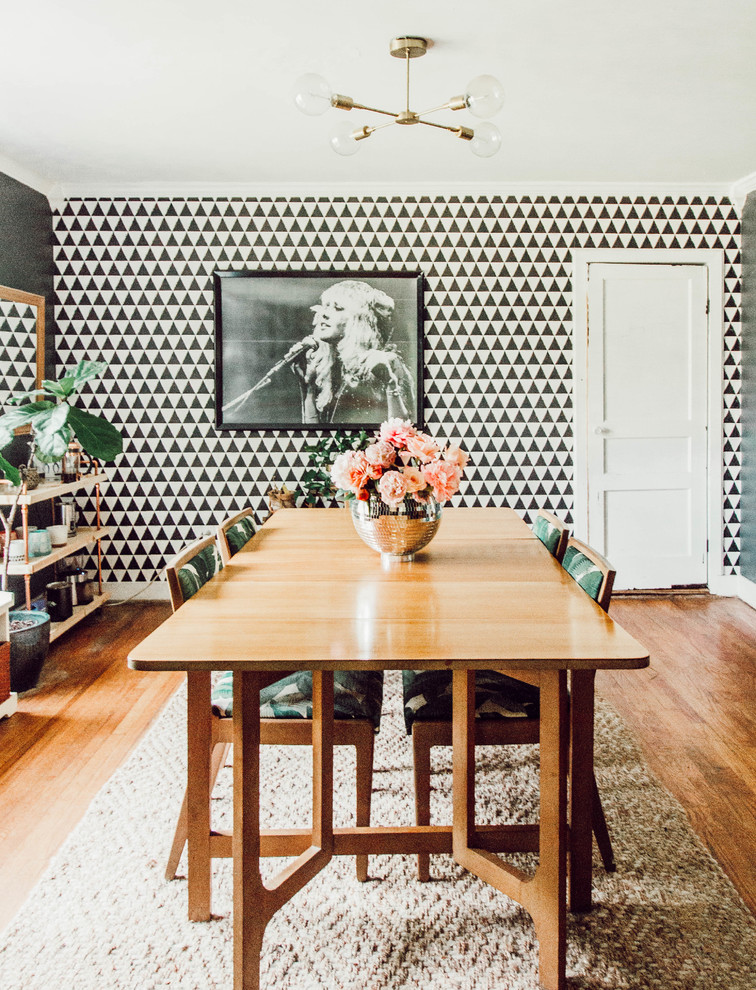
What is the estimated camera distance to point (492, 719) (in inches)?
72.8

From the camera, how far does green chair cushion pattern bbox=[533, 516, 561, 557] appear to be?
2.41 m

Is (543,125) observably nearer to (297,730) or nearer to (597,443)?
(597,443)

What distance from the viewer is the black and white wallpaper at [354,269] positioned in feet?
14.8

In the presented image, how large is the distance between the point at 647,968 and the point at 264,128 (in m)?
3.55

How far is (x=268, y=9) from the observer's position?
243 centimetres

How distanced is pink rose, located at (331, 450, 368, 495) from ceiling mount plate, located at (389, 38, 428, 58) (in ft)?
5.11

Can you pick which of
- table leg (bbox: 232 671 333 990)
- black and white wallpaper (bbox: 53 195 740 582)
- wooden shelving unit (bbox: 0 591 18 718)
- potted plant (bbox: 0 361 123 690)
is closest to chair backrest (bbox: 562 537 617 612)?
table leg (bbox: 232 671 333 990)

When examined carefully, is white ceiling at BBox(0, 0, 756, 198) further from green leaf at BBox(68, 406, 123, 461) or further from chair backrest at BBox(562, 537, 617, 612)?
chair backrest at BBox(562, 537, 617, 612)

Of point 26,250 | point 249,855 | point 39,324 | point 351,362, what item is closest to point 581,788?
point 249,855

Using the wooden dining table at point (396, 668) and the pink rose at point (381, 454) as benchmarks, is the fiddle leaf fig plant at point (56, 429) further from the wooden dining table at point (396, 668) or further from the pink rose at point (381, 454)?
the pink rose at point (381, 454)

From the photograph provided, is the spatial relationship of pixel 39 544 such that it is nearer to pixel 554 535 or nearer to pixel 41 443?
pixel 41 443

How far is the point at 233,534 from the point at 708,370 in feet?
11.3

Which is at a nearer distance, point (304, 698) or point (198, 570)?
point (304, 698)

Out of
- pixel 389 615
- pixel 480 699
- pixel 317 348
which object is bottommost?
Answer: pixel 480 699
